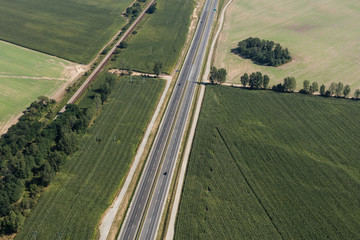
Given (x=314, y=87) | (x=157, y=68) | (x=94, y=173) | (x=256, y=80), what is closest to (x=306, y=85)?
(x=314, y=87)

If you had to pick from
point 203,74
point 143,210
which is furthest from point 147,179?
point 203,74

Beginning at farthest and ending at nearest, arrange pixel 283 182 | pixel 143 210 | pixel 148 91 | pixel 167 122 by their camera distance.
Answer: pixel 148 91 < pixel 167 122 < pixel 283 182 < pixel 143 210

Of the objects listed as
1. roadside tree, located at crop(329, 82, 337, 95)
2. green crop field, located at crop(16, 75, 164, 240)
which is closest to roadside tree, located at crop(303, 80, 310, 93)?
roadside tree, located at crop(329, 82, 337, 95)

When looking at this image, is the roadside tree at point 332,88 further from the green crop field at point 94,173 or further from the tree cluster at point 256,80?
the green crop field at point 94,173

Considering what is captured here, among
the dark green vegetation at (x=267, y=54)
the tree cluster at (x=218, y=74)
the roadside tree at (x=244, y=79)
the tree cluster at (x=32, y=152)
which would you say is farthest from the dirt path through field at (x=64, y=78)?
the dark green vegetation at (x=267, y=54)

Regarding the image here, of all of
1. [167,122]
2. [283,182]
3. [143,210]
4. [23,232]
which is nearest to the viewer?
[23,232]

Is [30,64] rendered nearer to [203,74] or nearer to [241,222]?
[203,74]
